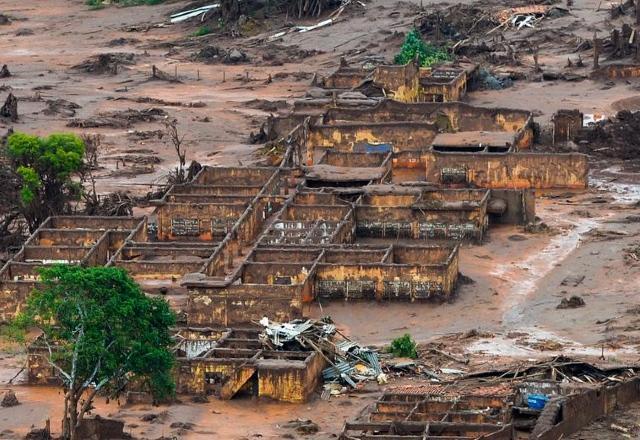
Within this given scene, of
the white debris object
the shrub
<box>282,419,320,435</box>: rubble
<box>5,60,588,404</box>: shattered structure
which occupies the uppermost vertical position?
the white debris object

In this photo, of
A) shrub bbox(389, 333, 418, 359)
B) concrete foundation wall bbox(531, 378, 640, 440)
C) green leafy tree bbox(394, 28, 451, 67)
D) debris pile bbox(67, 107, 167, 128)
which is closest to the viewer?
concrete foundation wall bbox(531, 378, 640, 440)

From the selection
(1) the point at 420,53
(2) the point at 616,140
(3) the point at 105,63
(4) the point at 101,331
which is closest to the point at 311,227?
(2) the point at 616,140

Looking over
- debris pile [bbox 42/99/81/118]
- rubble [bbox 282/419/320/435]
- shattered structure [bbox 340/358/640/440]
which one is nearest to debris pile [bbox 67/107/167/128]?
debris pile [bbox 42/99/81/118]

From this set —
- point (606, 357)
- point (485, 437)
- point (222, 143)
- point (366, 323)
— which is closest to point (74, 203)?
point (222, 143)

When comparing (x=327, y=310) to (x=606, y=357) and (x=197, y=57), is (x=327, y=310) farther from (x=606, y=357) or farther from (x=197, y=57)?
(x=197, y=57)

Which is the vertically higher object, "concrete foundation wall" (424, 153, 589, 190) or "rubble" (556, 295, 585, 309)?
"concrete foundation wall" (424, 153, 589, 190)

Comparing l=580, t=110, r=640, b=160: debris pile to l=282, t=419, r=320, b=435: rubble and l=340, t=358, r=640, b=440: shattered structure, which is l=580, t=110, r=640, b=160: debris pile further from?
l=282, t=419, r=320, b=435: rubble

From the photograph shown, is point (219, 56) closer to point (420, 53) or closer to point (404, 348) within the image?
point (420, 53)
